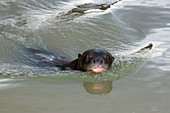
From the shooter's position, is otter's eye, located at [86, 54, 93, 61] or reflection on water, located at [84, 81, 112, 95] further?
otter's eye, located at [86, 54, 93, 61]

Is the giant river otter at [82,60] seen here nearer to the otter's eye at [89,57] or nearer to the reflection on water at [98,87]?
the otter's eye at [89,57]

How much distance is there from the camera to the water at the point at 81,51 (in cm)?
397

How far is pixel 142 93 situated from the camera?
14.0 feet

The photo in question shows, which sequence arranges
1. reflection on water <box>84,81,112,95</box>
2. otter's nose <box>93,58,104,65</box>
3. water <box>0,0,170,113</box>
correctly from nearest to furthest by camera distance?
water <box>0,0,170,113</box> → reflection on water <box>84,81,112,95</box> → otter's nose <box>93,58,104,65</box>

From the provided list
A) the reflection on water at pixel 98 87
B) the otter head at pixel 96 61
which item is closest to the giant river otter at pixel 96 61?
the otter head at pixel 96 61

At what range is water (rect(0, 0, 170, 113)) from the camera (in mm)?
3975

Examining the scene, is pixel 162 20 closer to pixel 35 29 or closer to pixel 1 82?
pixel 35 29

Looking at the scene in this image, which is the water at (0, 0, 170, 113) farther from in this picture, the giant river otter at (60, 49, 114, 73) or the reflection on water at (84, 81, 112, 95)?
the giant river otter at (60, 49, 114, 73)

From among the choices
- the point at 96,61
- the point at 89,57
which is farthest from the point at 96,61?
the point at 89,57

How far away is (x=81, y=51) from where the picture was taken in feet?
23.0

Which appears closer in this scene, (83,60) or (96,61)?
(96,61)

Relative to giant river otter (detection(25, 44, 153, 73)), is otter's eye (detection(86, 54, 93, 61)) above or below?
above

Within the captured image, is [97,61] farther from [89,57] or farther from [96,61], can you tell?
[89,57]

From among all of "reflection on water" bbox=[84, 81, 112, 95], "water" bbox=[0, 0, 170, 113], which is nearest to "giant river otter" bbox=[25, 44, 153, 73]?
"water" bbox=[0, 0, 170, 113]
